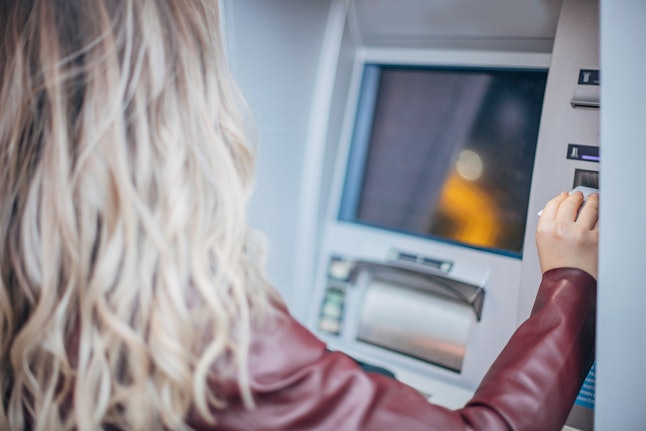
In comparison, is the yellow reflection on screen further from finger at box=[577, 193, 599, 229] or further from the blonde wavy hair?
the blonde wavy hair

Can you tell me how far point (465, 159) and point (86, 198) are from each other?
3.31 feet

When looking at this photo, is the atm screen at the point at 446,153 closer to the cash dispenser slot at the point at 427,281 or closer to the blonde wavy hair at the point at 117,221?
the cash dispenser slot at the point at 427,281

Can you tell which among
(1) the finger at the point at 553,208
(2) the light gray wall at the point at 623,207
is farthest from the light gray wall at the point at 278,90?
(2) the light gray wall at the point at 623,207

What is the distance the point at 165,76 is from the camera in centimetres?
87

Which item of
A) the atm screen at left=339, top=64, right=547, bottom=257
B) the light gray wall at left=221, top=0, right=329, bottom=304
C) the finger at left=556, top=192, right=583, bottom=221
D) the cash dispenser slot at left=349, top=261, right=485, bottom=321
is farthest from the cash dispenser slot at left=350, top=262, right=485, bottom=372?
the finger at left=556, top=192, right=583, bottom=221

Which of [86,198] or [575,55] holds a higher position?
[575,55]

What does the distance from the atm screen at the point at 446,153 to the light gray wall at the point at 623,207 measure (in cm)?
50

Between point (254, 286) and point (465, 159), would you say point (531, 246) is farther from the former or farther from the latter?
point (254, 286)

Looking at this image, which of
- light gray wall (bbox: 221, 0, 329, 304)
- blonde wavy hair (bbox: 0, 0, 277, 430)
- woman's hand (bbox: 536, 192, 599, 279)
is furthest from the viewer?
light gray wall (bbox: 221, 0, 329, 304)

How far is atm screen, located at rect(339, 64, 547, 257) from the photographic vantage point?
1.43 metres

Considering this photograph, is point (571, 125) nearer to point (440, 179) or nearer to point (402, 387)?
point (440, 179)

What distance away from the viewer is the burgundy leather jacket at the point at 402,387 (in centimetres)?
85

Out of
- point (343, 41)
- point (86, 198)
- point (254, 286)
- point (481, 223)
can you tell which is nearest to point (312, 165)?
point (343, 41)

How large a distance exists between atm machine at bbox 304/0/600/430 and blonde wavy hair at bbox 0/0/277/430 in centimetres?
71
